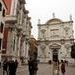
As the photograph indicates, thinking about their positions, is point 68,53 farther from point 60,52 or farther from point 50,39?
point 50,39

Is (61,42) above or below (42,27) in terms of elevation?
below

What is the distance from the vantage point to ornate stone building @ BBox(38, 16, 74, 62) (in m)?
53.8

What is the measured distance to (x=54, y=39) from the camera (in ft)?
181

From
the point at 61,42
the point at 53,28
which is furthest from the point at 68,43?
the point at 53,28

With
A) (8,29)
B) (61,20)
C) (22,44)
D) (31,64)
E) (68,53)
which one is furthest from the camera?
(61,20)

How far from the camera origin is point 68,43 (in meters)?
53.8

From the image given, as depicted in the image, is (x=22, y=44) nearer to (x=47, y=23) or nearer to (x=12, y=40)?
(x=12, y=40)

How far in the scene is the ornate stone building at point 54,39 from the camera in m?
53.8

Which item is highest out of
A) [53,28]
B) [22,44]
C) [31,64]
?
[53,28]

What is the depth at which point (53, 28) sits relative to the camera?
5647 centimetres

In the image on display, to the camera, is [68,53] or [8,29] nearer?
[8,29]

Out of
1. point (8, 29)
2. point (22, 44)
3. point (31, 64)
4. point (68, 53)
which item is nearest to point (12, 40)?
point (8, 29)

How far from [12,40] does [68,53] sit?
25173mm

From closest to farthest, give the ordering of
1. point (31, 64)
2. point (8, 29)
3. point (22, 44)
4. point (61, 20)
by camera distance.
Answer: point (31, 64)
point (8, 29)
point (22, 44)
point (61, 20)
